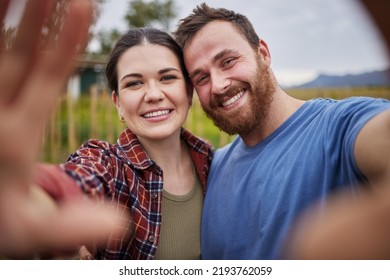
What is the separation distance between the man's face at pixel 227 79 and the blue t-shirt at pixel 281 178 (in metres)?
0.08

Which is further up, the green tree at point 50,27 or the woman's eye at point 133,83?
the green tree at point 50,27

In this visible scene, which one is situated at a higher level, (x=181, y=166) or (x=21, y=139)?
(x=21, y=139)

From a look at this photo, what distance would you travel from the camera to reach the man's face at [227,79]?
924 millimetres

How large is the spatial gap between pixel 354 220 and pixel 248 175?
2.31 feet

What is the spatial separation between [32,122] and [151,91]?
2.19ft

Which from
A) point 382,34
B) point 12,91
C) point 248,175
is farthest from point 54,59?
point 248,175

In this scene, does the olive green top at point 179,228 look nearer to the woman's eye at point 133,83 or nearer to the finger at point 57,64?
the woman's eye at point 133,83

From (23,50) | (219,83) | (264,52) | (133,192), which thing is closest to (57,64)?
(23,50)

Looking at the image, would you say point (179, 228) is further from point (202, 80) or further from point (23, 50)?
point (23, 50)

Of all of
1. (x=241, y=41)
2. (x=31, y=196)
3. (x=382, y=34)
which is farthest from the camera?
(x=241, y=41)

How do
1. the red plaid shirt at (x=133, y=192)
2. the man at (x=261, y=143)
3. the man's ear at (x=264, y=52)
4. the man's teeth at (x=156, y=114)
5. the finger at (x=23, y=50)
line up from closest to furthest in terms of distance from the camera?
the finger at (x=23, y=50) < the man at (x=261, y=143) < the red plaid shirt at (x=133, y=192) < the man's teeth at (x=156, y=114) < the man's ear at (x=264, y=52)

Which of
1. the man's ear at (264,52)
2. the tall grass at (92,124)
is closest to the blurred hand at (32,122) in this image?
the man's ear at (264,52)

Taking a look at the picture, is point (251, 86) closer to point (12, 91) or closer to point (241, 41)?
point (241, 41)

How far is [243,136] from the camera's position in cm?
94
